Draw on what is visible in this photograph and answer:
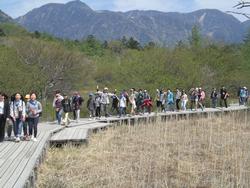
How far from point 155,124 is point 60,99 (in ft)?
20.6

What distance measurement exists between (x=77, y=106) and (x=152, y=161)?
975 centimetres

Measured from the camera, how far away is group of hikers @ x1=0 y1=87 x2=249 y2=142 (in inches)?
623

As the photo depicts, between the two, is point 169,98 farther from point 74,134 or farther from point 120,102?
point 74,134

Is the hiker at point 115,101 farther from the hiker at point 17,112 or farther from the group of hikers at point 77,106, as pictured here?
the hiker at point 17,112

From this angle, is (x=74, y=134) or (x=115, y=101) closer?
(x=74, y=134)

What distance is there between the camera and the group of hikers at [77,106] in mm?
15820

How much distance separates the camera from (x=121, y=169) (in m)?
13.0

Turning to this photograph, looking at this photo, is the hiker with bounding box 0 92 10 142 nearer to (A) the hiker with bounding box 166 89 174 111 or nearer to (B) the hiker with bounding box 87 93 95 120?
(B) the hiker with bounding box 87 93 95 120

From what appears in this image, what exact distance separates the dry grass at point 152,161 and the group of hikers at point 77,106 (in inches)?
50.7

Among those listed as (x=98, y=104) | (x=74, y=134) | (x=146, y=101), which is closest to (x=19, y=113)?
(x=74, y=134)

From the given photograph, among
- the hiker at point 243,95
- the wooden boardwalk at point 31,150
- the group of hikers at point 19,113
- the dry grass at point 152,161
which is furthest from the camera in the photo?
the hiker at point 243,95

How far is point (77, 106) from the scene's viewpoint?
23.5 metres

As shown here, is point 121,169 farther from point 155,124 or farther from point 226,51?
point 226,51

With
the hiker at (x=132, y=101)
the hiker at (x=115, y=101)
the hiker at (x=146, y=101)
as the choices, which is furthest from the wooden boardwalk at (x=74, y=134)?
the hiker at (x=146, y=101)
